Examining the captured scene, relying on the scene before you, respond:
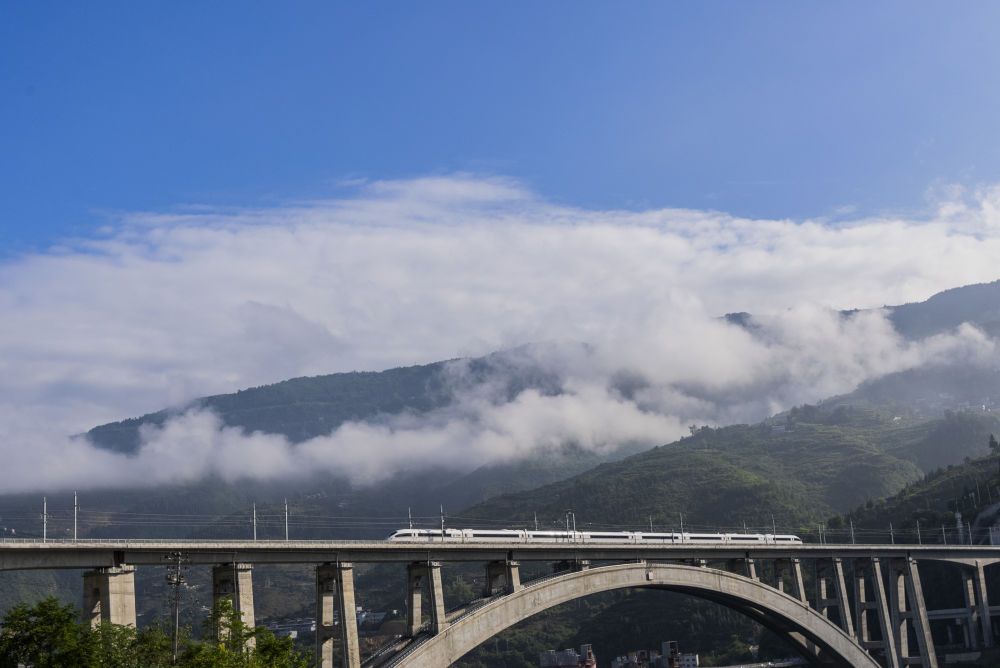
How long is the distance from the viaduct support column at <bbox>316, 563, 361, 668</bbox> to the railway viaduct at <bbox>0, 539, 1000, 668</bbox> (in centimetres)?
7

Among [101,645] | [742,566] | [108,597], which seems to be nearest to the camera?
[101,645]

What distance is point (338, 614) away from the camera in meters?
52.8

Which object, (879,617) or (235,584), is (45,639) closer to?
(235,584)

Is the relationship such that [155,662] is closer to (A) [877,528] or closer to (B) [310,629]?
(B) [310,629]

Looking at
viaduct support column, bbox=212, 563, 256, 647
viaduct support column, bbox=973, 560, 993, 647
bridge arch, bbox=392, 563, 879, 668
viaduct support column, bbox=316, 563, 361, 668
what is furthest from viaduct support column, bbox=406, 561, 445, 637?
viaduct support column, bbox=973, 560, 993, 647

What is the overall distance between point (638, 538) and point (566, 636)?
10196 cm

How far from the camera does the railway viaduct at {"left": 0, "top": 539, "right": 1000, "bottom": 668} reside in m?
44.4

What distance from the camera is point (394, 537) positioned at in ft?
220

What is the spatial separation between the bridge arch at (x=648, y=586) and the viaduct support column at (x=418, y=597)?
0.82 meters

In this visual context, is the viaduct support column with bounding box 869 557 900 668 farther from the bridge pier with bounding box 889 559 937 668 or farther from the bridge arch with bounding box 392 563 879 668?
the bridge arch with bounding box 392 563 879 668

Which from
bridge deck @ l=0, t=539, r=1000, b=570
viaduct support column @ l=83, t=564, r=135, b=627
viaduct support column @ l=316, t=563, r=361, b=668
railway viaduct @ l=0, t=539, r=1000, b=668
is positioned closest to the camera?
bridge deck @ l=0, t=539, r=1000, b=570

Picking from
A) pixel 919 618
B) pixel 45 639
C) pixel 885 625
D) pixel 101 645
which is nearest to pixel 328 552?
pixel 101 645

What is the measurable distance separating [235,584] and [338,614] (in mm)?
6109

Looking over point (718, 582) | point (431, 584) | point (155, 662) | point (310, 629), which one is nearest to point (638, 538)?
point (718, 582)
